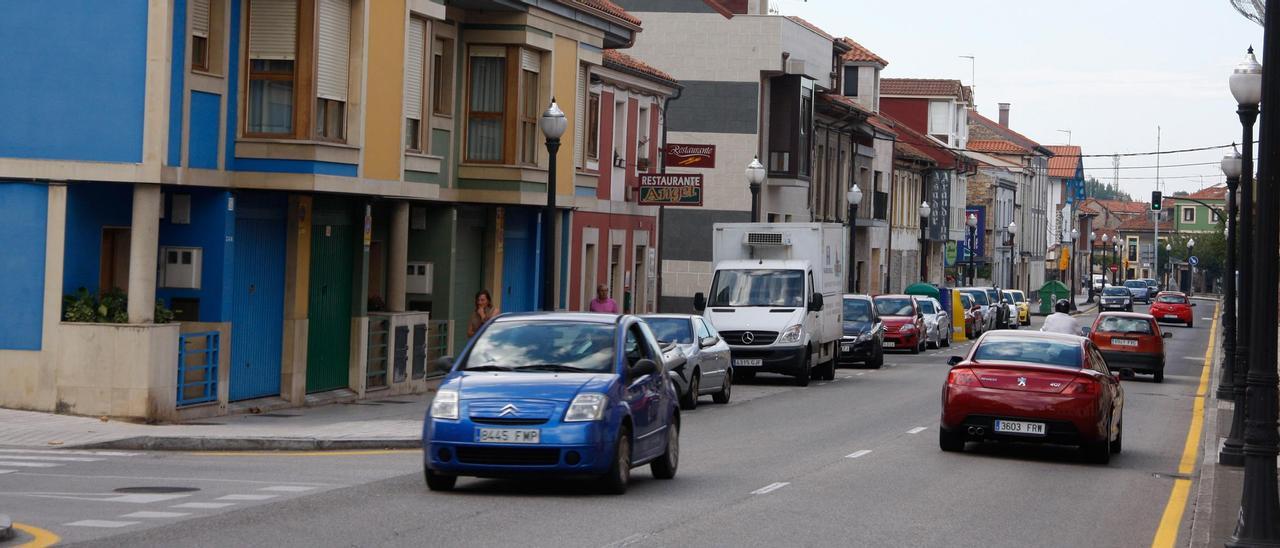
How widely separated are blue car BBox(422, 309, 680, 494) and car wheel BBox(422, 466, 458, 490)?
0.01 metres

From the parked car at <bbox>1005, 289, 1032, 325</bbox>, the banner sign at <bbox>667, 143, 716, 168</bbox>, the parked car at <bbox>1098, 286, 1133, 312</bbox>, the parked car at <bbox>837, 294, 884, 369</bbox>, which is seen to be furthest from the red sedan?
the parked car at <bbox>1098, 286, 1133, 312</bbox>

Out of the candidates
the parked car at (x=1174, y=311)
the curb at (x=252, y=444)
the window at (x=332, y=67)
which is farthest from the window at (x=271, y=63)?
the parked car at (x=1174, y=311)

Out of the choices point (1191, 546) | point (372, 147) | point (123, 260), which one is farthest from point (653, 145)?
point (1191, 546)

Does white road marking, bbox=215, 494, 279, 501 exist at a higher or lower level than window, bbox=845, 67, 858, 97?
lower

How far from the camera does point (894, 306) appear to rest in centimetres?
5097

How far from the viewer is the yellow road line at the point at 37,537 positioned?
37.3ft

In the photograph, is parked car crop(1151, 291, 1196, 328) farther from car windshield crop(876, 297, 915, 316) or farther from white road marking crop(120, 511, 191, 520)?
white road marking crop(120, 511, 191, 520)

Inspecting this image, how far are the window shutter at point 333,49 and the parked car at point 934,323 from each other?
30.9 m

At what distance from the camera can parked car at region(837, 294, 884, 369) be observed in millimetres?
41219

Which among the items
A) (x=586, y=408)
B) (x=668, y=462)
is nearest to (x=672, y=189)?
(x=668, y=462)

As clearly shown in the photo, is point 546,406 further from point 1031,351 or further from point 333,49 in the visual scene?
point 333,49

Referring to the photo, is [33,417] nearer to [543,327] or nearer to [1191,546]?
[543,327]

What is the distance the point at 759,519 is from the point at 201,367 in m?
10.5

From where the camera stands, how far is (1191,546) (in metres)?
12.6
